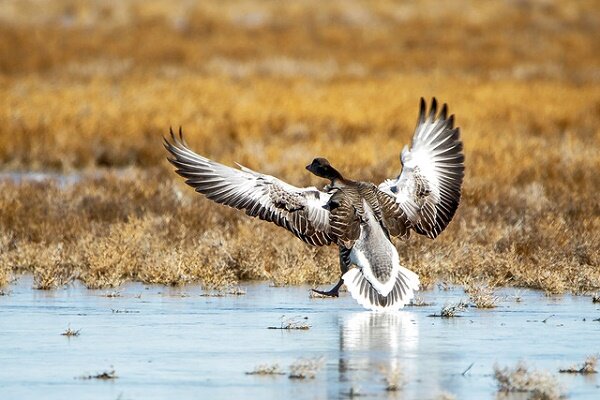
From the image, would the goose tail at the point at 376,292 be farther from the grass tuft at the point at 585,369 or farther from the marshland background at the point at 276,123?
the grass tuft at the point at 585,369

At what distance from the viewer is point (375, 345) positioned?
7.93m

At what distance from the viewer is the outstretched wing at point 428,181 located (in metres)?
9.93

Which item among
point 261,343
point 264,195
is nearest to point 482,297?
point 264,195

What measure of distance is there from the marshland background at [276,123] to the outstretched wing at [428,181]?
2.21ft

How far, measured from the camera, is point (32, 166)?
21.6 metres

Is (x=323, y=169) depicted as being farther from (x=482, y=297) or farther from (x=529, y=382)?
(x=529, y=382)

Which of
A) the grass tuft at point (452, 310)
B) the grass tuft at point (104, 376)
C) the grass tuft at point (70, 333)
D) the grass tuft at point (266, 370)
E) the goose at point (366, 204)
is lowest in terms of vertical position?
the grass tuft at point (104, 376)

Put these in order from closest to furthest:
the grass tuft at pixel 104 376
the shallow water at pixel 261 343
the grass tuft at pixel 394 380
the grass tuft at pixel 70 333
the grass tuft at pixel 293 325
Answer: the grass tuft at pixel 394 380
the shallow water at pixel 261 343
the grass tuft at pixel 104 376
the grass tuft at pixel 70 333
the grass tuft at pixel 293 325

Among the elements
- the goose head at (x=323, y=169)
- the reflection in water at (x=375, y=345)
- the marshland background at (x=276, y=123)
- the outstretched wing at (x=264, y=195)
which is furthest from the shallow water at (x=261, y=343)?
the goose head at (x=323, y=169)

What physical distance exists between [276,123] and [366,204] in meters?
16.7

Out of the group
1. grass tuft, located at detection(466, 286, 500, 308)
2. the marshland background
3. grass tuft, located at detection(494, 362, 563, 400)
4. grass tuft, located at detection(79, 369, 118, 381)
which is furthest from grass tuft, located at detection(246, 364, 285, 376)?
the marshland background

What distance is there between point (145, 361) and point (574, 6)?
1983 inches

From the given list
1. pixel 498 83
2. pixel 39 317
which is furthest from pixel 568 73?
pixel 39 317

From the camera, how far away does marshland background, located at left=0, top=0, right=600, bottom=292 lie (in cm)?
1135
